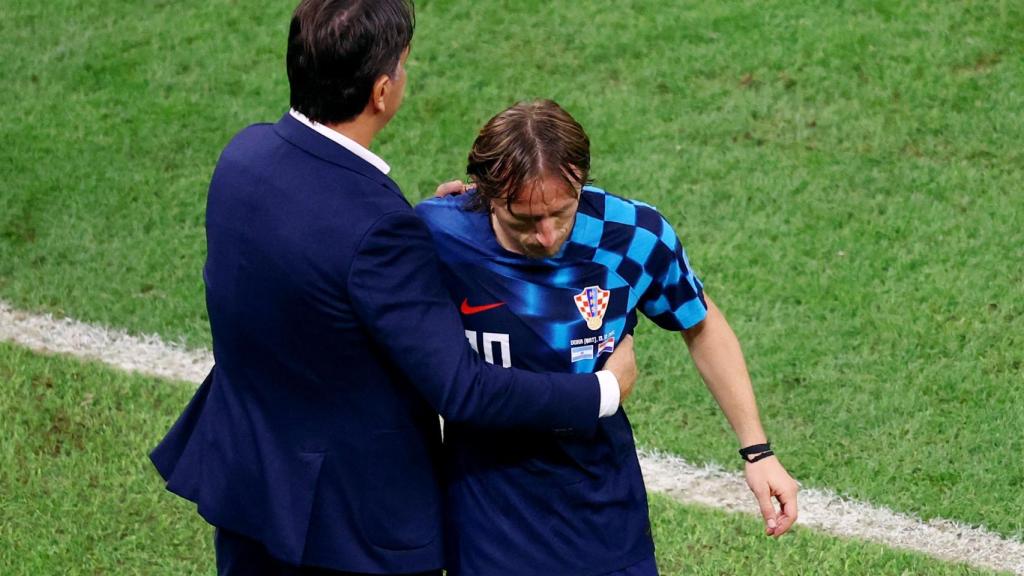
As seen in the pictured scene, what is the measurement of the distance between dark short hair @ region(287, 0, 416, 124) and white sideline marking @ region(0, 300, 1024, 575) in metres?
2.97

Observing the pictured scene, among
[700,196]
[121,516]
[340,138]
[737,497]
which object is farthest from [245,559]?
[700,196]

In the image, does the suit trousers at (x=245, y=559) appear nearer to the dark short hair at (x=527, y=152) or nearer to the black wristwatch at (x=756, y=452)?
the black wristwatch at (x=756, y=452)

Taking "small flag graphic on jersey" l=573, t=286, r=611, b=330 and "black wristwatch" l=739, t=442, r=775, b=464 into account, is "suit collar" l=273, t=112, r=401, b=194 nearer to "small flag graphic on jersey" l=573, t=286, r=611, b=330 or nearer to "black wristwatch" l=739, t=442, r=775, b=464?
"small flag graphic on jersey" l=573, t=286, r=611, b=330

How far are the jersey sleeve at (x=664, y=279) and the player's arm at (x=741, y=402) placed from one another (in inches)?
3.0

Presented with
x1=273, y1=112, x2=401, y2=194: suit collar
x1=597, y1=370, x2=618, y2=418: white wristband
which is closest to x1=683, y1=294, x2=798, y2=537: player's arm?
x1=597, y1=370, x2=618, y2=418: white wristband

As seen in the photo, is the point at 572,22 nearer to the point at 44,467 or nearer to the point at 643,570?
the point at 44,467

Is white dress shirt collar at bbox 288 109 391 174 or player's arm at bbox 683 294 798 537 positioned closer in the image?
white dress shirt collar at bbox 288 109 391 174

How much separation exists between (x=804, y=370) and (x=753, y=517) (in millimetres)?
1033

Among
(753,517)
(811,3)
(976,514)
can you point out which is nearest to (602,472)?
(753,517)

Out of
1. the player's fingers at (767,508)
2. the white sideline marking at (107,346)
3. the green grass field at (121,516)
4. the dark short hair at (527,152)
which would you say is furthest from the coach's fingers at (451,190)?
the white sideline marking at (107,346)

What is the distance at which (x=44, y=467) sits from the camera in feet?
18.2

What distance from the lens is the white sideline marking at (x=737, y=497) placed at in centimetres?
505

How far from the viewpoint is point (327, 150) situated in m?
2.83

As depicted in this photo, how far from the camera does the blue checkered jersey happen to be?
309 centimetres
